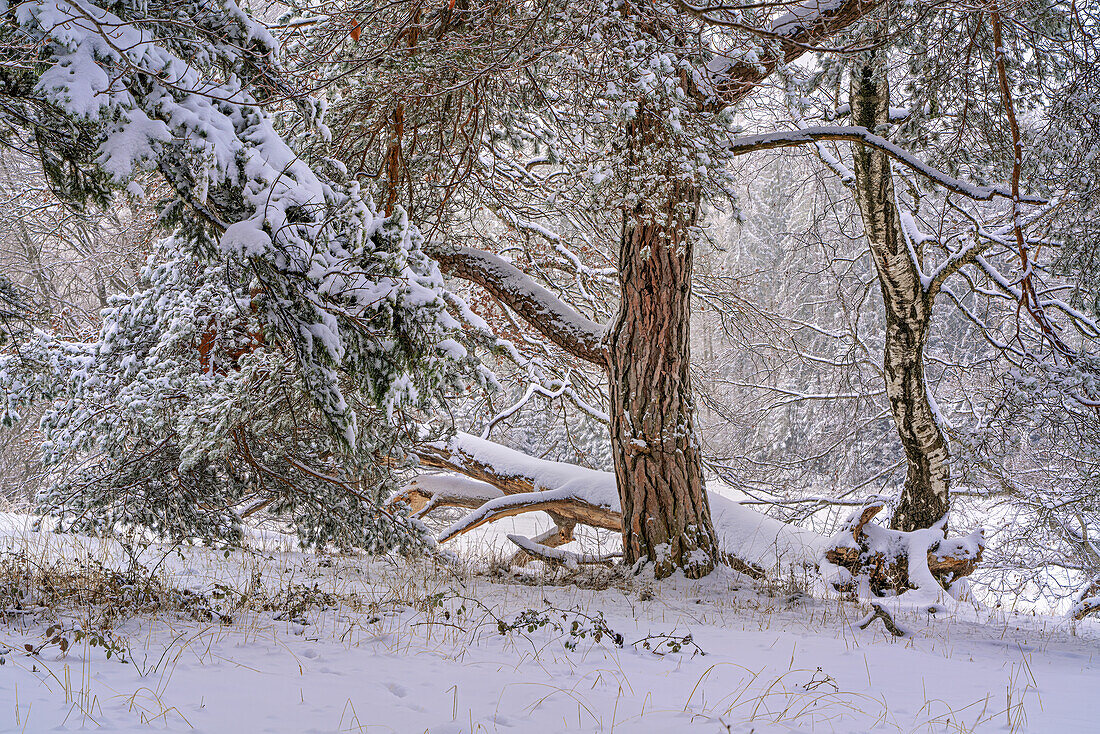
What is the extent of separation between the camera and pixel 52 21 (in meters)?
2.54

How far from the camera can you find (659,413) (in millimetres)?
6125

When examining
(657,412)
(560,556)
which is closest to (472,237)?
(657,412)

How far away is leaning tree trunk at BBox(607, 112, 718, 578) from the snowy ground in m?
0.78

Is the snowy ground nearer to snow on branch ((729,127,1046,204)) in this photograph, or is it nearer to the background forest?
the background forest

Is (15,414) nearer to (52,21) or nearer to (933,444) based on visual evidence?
(52,21)

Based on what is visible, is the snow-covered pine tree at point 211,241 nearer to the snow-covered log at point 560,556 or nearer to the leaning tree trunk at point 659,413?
the leaning tree trunk at point 659,413

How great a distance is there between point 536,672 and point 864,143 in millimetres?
5014

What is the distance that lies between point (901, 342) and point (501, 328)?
4920 mm

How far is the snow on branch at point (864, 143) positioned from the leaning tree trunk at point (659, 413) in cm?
109

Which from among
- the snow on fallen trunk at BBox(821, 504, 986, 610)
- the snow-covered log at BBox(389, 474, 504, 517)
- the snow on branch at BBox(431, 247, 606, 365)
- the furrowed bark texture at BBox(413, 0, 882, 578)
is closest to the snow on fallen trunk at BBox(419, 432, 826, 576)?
the snow-covered log at BBox(389, 474, 504, 517)

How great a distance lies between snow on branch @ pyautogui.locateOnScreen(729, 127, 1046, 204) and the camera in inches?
229

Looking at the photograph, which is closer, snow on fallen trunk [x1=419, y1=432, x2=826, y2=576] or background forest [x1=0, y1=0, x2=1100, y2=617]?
background forest [x1=0, y1=0, x2=1100, y2=617]

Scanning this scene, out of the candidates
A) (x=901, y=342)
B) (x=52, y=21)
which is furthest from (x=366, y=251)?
(x=901, y=342)

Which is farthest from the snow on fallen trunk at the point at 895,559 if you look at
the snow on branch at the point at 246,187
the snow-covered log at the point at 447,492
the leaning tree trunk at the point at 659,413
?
the snow on branch at the point at 246,187
